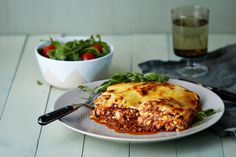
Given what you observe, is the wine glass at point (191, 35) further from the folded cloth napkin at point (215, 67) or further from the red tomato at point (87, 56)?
the red tomato at point (87, 56)

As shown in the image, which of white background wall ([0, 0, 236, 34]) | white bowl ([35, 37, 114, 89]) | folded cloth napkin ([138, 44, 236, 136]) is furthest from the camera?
white background wall ([0, 0, 236, 34])

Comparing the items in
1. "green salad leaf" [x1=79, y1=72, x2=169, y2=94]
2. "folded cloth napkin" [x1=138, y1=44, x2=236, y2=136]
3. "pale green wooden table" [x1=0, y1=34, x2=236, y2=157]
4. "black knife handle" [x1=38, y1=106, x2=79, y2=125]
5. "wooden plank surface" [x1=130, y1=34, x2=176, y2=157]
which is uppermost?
"black knife handle" [x1=38, y1=106, x2=79, y2=125]

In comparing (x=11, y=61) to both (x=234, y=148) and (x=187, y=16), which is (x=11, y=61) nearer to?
(x=187, y=16)

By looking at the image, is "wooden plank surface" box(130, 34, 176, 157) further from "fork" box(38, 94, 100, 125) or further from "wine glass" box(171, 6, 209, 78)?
"fork" box(38, 94, 100, 125)

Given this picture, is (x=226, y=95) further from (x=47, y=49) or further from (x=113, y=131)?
(x=47, y=49)

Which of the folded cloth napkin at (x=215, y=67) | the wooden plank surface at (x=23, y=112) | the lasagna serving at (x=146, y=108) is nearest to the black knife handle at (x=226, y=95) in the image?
the folded cloth napkin at (x=215, y=67)

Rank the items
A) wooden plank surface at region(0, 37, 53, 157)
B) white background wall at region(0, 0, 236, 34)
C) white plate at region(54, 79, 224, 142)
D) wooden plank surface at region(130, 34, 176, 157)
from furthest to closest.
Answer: white background wall at region(0, 0, 236, 34) < wooden plank surface at region(130, 34, 176, 157) < wooden plank surface at region(0, 37, 53, 157) < white plate at region(54, 79, 224, 142)

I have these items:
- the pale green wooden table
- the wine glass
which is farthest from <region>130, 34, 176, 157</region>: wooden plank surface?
the wine glass
